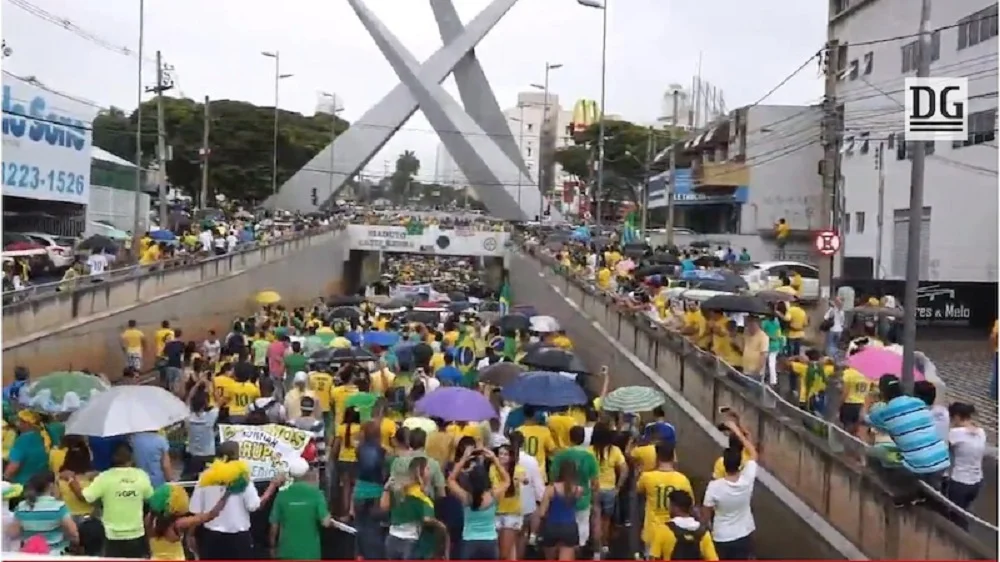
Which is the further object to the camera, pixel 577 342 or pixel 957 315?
pixel 577 342

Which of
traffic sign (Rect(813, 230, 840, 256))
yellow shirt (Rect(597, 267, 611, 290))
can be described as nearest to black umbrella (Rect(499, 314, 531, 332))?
traffic sign (Rect(813, 230, 840, 256))

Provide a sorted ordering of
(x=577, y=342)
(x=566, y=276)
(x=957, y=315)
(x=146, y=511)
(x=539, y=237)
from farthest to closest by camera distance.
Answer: (x=539, y=237)
(x=566, y=276)
(x=577, y=342)
(x=957, y=315)
(x=146, y=511)

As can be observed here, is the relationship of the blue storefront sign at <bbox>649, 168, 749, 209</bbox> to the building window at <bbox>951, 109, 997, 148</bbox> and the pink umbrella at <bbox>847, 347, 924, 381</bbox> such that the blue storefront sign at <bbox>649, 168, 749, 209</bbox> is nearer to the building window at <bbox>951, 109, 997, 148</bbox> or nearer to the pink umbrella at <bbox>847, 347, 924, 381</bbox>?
the building window at <bbox>951, 109, 997, 148</bbox>

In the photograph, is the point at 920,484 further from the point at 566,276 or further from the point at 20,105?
the point at 566,276

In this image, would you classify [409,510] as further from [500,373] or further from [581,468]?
[500,373]

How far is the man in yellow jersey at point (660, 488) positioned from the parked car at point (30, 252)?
20162 mm

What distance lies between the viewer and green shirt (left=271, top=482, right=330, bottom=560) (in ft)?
22.1

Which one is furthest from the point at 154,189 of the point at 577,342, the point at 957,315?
the point at 957,315

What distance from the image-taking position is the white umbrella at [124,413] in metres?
8.11

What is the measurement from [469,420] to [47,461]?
2842 mm

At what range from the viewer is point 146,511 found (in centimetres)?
663

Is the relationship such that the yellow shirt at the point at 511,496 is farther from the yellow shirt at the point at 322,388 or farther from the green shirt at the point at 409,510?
the yellow shirt at the point at 322,388

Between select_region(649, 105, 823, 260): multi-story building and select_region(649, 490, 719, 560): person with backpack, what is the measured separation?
36.1 metres

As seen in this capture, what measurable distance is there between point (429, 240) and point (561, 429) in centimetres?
4003
